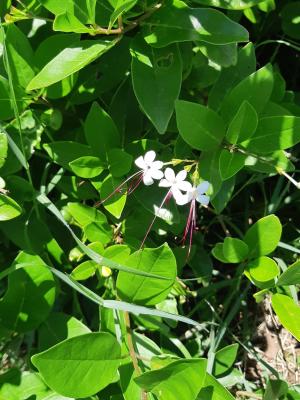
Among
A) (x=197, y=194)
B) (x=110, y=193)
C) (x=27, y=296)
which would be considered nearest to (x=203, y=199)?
(x=197, y=194)

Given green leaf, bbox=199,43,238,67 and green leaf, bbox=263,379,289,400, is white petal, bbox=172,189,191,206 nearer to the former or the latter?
green leaf, bbox=199,43,238,67

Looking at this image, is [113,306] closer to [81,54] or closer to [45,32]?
[81,54]

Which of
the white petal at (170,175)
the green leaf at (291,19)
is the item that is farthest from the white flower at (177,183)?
the green leaf at (291,19)

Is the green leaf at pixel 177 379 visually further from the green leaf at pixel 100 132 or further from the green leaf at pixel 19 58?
the green leaf at pixel 19 58

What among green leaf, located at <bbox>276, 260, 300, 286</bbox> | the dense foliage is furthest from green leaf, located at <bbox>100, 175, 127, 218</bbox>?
green leaf, located at <bbox>276, 260, 300, 286</bbox>

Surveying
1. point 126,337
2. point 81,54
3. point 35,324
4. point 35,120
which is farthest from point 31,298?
point 81,54

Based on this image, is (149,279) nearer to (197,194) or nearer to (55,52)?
(197,194)
